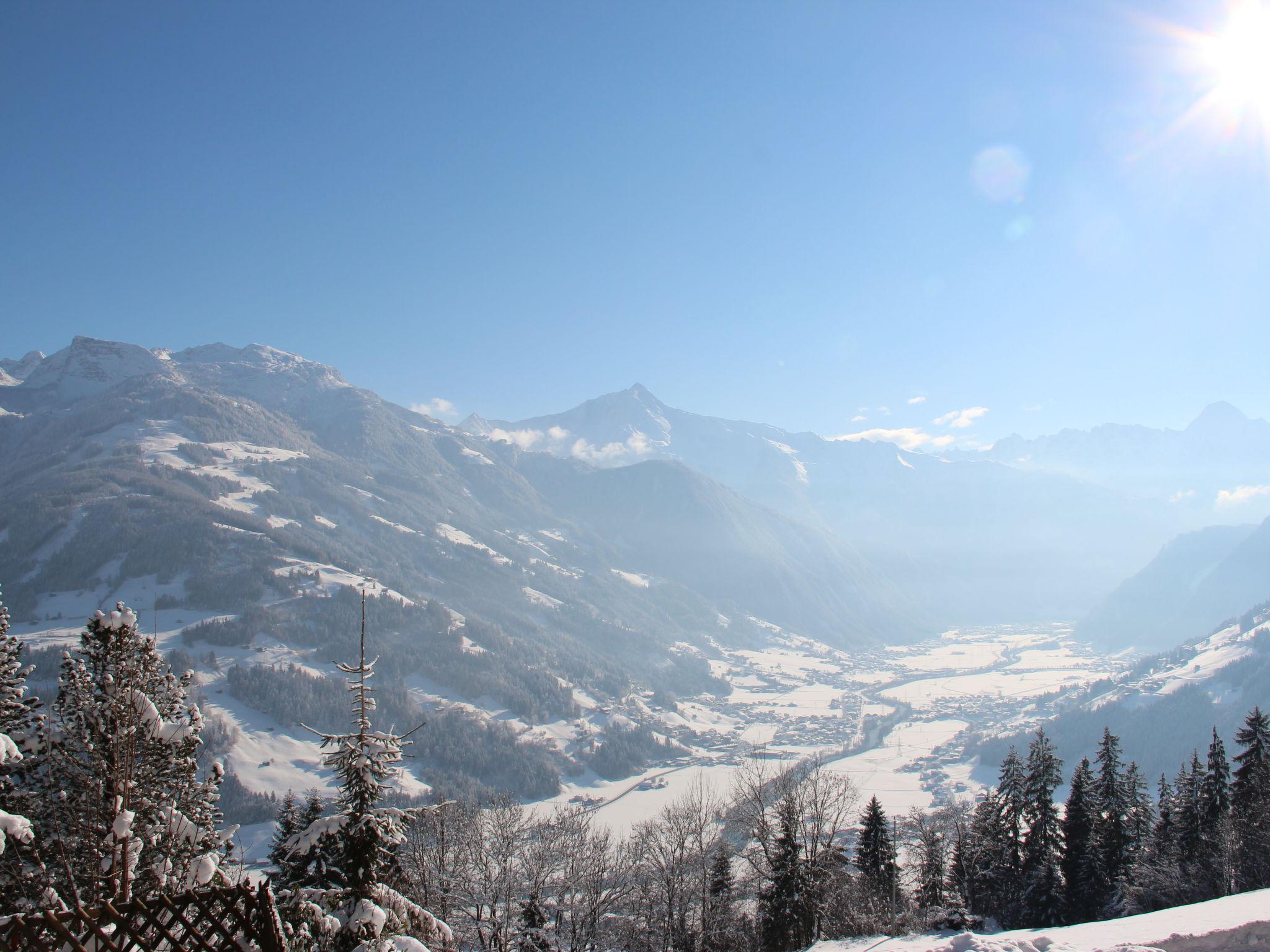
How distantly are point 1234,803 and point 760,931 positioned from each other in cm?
3061

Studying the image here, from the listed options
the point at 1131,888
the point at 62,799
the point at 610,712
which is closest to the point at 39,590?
the point at 610,712

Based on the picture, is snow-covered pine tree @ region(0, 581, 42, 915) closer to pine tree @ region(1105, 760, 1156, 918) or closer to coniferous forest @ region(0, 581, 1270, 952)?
coniferous forest @ region(0, 581, 1270, 952)

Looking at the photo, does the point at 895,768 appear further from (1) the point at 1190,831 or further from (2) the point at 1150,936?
(2) the point at 1150,936

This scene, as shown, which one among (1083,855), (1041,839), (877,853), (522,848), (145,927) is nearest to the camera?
(145,927)

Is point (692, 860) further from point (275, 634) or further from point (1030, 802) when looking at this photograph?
point (275, 634)

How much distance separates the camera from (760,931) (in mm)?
33781

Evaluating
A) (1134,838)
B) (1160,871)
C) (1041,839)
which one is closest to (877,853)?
(1041,839)

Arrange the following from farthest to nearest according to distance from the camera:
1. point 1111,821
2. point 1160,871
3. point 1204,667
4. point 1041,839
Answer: point 1204,667, point 1041,839, point 1111,821, point 1160,871

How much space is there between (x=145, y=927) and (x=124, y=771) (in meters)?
5.49

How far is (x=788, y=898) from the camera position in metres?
31.5

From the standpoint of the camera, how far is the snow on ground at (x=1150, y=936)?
1447cm

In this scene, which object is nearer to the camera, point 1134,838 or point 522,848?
point 522,848

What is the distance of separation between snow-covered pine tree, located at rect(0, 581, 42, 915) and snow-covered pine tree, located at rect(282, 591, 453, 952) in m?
4.78

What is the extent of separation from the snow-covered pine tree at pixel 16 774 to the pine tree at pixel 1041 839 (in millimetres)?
48236
